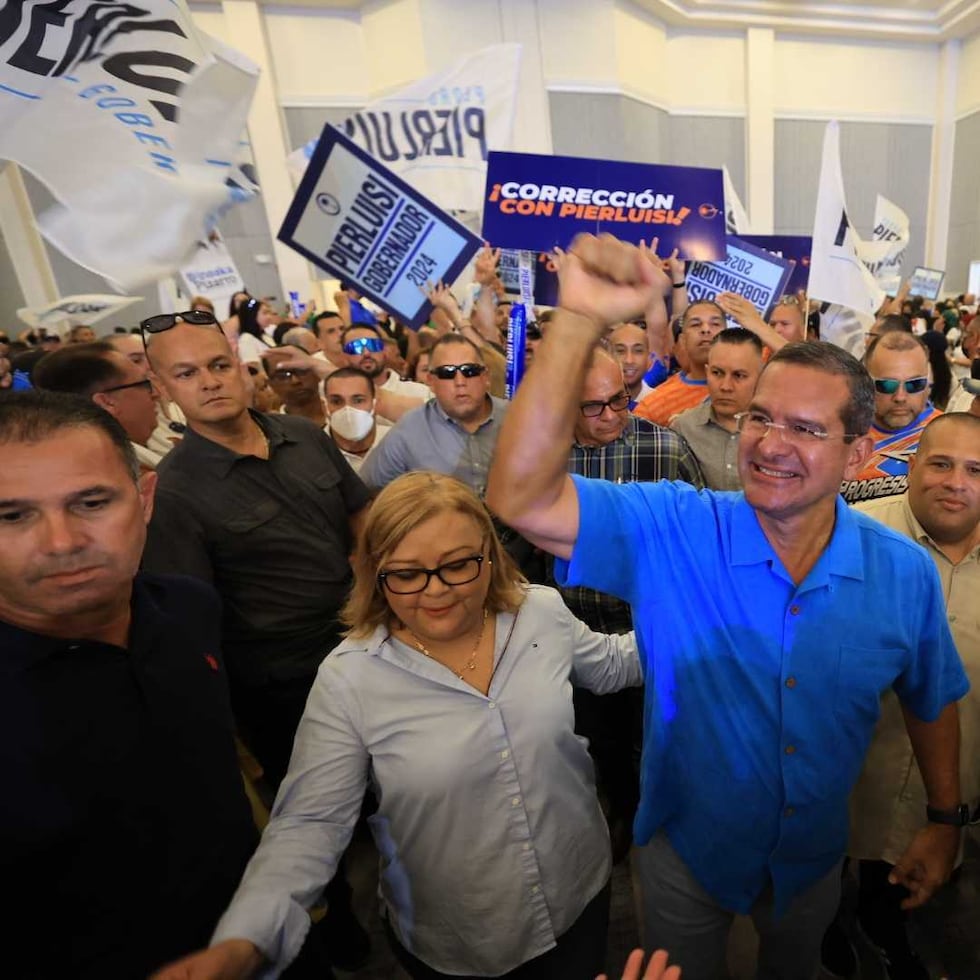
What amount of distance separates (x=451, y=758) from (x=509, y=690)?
0.20 meters

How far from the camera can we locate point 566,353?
43.6 inches

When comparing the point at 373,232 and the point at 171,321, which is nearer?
the point at 171,321

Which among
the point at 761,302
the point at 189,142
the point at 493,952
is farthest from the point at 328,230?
the point at 493,952

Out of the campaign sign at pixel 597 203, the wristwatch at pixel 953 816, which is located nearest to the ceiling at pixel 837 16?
the campaign sign at pixel 597 203

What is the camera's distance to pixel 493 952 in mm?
1434

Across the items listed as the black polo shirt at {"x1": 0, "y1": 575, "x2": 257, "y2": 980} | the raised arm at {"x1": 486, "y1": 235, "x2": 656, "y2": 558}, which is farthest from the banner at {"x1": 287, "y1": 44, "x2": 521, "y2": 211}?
the black polo shirt at {"x1": 0, "y1": 575, "x2": 257, "y2": 980}

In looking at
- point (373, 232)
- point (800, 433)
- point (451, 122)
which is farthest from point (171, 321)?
point (451, 122)

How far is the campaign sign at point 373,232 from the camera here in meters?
3.65

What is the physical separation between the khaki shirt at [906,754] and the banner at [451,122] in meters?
4.67

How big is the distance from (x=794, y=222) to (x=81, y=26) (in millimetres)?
19772

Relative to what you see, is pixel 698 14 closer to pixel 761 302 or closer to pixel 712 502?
pixel 761 302

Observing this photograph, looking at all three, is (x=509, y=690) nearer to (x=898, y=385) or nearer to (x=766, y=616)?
(x=766, y=616)

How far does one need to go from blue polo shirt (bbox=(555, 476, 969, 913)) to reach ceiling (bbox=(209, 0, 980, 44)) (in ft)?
58.1

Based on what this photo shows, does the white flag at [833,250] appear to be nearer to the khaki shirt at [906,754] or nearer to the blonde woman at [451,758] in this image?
the khaki shirt at [906,754]
